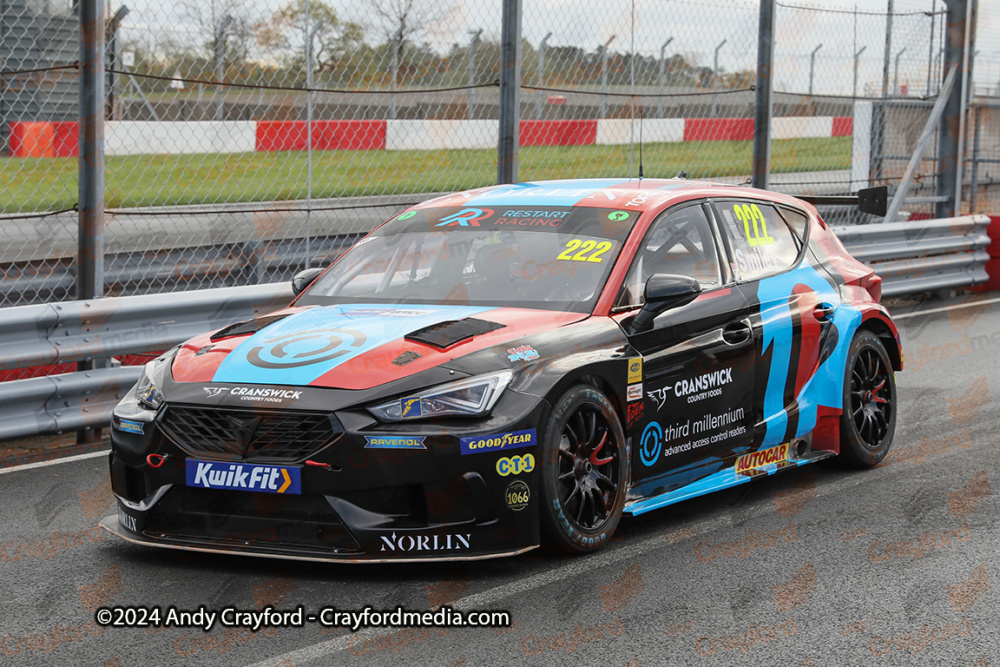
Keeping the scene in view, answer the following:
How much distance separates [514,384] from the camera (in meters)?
4.75

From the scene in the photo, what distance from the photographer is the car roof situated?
6004 millimetres

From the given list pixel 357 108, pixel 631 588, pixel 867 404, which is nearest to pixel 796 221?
pixel 867 404

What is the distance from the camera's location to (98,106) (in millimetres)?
7734

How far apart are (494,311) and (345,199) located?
9.80m

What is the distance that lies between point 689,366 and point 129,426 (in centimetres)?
236

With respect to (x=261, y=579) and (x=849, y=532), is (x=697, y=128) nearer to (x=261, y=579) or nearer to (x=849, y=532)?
(x=849, y=532)

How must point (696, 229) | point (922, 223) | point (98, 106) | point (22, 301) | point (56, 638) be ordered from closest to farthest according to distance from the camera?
point (56, 638), point (696, 229), point (98, 106), point (22, 301), point (922, 223)

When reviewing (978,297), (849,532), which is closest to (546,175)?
(978,297)

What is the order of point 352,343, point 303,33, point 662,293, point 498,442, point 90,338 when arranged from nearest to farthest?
point 498,442
point 352,343
point 662,293
point 90,338
point 303,33

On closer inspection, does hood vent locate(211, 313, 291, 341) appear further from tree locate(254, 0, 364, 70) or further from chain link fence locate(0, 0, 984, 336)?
tree locate(254, 0, 364, 70)

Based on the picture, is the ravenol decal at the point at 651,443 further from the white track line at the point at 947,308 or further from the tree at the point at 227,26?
the white track line at the point at 947,308

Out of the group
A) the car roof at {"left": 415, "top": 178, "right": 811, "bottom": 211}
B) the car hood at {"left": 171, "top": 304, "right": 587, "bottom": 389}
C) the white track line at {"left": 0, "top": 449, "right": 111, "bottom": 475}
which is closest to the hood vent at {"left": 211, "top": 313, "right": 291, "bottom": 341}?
the car hood at {"left": 171, "top": 304, "right": 587, "bottom": 389}

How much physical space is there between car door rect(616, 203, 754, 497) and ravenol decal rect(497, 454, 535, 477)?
707 mm

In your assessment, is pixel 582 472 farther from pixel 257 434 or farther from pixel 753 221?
pixel 753 221
